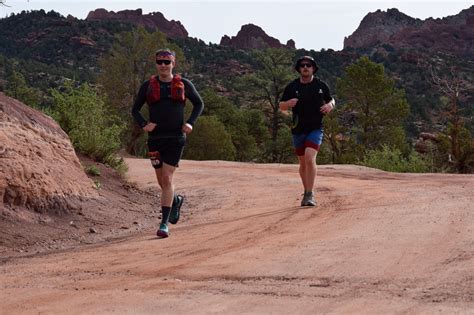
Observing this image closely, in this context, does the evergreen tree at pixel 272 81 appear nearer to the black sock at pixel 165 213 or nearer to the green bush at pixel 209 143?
the green bush at pixel 209 143

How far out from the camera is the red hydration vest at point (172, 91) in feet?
20.0

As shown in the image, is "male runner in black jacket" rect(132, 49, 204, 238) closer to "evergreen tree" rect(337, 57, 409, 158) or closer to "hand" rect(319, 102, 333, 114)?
"hand" rect(319, 102, 333, 114)

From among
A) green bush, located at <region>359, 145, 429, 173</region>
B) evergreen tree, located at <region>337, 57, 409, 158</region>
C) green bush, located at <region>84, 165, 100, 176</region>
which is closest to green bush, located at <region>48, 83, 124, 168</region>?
green bush, located at <region>84, 165, 100, 176</region>

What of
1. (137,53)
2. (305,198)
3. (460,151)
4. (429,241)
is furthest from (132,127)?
(429,241)

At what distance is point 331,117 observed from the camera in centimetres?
3186

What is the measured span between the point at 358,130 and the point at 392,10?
126627 millimetres

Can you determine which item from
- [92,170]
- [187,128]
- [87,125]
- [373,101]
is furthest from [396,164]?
[373,101]

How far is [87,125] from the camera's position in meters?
10.3

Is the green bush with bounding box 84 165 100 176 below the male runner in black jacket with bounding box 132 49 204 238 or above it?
below

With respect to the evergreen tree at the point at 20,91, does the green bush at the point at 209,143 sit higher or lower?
lower

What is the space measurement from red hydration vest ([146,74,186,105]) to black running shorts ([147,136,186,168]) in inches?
15.5

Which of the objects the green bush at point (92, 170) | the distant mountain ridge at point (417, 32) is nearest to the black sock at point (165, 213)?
the green bush at point (92, 170)

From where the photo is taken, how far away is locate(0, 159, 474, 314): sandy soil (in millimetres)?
3510

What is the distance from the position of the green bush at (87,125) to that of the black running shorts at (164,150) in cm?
388
